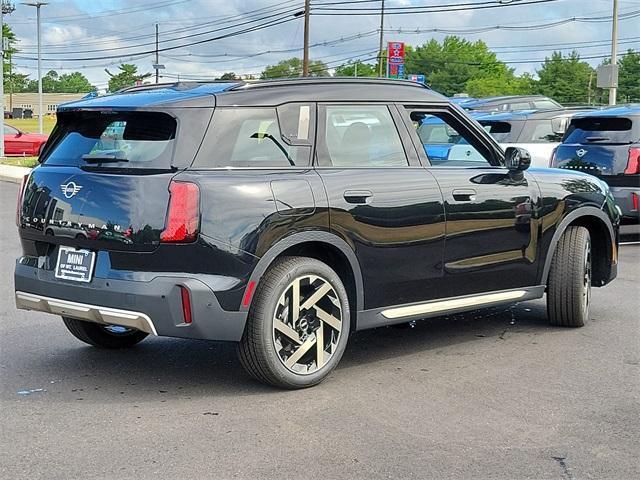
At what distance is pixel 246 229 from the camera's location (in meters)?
5.00

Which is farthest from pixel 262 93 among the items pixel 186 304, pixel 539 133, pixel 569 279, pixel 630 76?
pixel 630 76

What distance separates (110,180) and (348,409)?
1821 millimetres

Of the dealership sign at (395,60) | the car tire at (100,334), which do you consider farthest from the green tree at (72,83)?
the car tire at (100,334)

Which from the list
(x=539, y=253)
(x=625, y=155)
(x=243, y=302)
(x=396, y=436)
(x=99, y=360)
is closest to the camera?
(x=396, y=436)

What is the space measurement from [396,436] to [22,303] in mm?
2476

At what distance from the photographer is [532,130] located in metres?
14.9

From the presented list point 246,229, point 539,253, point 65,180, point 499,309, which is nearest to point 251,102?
point 246,229

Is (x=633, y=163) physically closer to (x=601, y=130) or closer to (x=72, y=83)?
(x=601, y=130)

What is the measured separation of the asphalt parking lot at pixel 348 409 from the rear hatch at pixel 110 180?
915mm

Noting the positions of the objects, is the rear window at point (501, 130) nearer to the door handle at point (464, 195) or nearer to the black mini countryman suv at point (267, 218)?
the black mini countryman suv at point (267, 218)

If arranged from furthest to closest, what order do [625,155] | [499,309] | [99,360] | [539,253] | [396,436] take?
[625,155], [499,309], [539,253], [99,360], [396,436]

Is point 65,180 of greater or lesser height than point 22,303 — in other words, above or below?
above

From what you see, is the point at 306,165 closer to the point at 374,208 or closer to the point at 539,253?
the point at 374,208

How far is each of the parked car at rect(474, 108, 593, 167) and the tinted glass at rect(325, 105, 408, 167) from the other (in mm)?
9059
